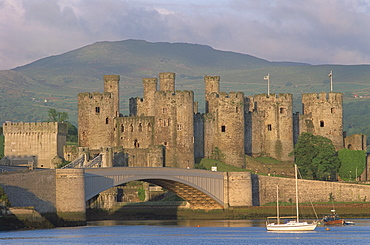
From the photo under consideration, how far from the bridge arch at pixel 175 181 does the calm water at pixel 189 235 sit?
3027 mm

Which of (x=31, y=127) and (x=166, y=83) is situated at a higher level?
(x=166, y=83)

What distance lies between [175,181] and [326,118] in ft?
105

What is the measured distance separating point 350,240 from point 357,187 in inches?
1010

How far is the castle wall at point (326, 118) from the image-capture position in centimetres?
10788

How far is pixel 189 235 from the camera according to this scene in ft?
233

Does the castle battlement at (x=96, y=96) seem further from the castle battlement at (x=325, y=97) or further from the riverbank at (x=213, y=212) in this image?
the castle battlement at (x=325, y=97)

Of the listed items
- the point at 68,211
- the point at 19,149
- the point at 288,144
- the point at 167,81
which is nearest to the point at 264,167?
the point at 288,144

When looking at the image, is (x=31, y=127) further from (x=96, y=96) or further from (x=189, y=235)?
(x=189, y=235)

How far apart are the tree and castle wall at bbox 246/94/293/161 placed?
3.73 metres

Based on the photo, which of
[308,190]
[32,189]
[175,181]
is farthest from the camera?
[308,190]

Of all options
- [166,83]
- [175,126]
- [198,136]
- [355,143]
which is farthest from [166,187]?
[355,143]

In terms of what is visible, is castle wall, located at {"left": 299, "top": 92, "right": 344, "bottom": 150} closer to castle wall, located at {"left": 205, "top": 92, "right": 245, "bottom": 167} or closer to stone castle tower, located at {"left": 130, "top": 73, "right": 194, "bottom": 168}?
castle wall, located at {"left": 205, "top": 92, "right": 245, "bottom": 167}

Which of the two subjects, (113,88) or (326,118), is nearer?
(113,88)

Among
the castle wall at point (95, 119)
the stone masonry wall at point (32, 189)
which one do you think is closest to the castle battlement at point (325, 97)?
the castle wall at point (95, 119)
